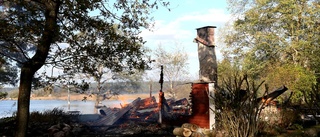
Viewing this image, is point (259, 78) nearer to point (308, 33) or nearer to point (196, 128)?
point (308, 33)

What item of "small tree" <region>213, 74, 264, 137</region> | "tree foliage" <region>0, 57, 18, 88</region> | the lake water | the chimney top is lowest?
the lake water

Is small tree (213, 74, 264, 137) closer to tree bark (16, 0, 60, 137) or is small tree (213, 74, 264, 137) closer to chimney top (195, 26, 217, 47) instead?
chimney top (195, 26, 217, 47)

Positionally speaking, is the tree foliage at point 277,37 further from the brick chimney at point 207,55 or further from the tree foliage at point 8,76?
the tree foliage at point 8,76

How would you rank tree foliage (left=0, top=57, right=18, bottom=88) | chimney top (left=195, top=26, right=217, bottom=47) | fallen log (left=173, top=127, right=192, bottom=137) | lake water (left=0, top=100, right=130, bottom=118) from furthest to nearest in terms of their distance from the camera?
tree foliage (left=0, top=57, right=18, bottom=88) → lake water (left=0, top=100, right=130, bottom=118) → chimney top (left=195, top=26, right=217, bottom=47) → fallen log (left=173, top=127, right=192, bottom=137)

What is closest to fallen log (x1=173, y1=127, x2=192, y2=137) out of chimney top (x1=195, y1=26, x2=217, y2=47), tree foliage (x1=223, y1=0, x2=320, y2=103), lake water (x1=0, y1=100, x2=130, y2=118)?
chimney top (x1=195, y1=26, x2=217, y2=47)

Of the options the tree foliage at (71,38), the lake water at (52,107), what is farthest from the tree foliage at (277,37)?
the tree foliage at (71,38)

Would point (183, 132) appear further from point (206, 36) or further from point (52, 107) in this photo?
point (52, 107)

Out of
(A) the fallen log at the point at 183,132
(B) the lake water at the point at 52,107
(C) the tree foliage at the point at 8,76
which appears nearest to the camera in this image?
(A) the fallen log at the point at 183,132

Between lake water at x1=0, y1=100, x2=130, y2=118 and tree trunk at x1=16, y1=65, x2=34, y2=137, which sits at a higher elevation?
tree trunk at x1=16, y1=65, x2=34, y2=137

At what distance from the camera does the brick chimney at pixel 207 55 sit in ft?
38.7

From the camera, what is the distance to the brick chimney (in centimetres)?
1180

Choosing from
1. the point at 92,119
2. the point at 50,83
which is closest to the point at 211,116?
the point at 50,83

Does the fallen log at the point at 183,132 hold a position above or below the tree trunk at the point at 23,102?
below

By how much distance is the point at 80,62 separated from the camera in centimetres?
871
